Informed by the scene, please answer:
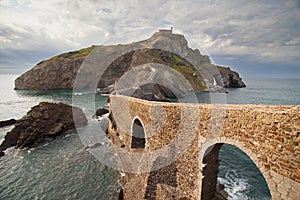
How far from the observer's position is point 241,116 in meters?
6.77

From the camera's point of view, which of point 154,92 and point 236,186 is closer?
point 236,186

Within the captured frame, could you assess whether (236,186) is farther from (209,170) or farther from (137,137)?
(137,137)

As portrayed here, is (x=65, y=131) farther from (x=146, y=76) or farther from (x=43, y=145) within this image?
(x=146, y=76)

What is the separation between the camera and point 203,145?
28.0 feet

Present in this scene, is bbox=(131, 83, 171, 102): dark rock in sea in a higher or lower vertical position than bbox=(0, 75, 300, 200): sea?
higher

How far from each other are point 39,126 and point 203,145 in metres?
22.3

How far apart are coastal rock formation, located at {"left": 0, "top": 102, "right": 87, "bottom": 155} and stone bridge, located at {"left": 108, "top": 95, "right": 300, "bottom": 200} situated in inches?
530

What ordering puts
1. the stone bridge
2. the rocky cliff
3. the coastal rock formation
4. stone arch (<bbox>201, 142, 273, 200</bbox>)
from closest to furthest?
the stone bridge → stone arch (<bbox>201, 142, 273, 200</bbox>) → the coastal rock formation → the rocky cliff

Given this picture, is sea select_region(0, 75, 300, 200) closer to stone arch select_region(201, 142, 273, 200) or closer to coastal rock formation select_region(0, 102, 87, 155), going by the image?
coastal rock formation select_region(0, 102, 87, 155)

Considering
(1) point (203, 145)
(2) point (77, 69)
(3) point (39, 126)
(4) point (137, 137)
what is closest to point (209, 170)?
(1) point (203, 145)

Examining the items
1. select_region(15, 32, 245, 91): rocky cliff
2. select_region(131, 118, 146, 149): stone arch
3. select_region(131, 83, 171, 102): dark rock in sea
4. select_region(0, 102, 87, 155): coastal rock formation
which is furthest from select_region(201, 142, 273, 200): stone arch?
select_region(15, 32, 245, 91): rocky cliff

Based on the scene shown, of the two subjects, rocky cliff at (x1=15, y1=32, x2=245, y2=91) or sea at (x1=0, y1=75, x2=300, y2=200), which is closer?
sea at (x1=0, y1=75, x2=300, y2=200)

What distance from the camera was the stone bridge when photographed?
216 inches

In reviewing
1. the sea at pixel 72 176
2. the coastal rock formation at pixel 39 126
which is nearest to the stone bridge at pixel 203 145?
the sea at pixel 72 176
